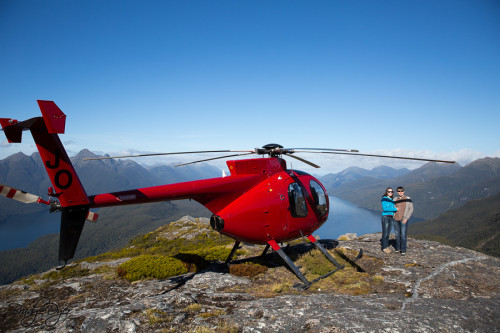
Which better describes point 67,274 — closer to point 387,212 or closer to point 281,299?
point 281,299

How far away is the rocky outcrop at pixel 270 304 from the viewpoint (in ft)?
18.9

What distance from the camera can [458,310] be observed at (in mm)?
6457

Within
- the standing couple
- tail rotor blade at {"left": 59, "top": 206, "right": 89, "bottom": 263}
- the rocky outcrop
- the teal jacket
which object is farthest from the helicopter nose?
the teal jacket

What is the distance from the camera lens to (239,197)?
407 inches

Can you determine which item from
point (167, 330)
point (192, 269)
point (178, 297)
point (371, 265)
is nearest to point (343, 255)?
point (371, 265)

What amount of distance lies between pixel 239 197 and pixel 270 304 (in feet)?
14.1

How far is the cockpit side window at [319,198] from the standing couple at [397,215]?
3.26m

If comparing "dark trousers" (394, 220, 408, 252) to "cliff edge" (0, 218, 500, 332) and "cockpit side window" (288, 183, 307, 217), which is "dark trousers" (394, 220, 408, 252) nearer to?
"cliff edge" (0, 218, 500, 332)

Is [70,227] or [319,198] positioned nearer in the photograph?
[70,227]

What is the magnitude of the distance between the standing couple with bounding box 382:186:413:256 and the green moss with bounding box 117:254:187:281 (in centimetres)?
1055

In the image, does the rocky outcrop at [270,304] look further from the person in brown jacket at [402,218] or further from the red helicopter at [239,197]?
the red helicopter at [239,197]

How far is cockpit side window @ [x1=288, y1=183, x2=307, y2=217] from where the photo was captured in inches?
427

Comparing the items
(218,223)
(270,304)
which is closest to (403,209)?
(270,304)

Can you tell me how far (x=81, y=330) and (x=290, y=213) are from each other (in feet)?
25.4
